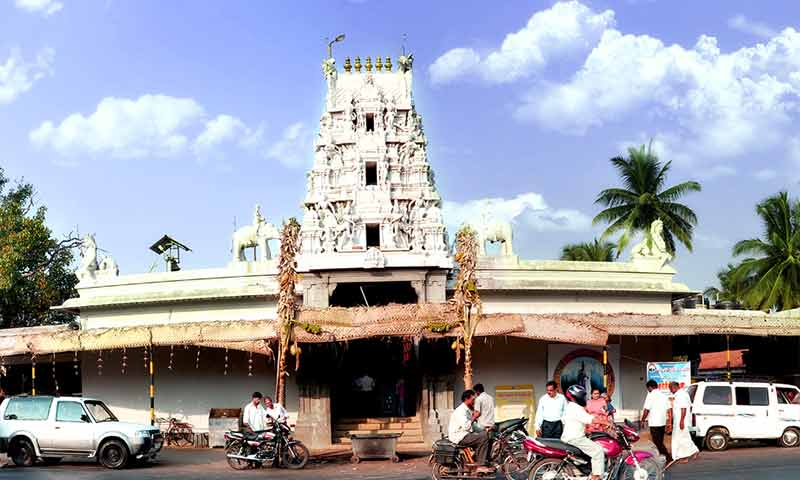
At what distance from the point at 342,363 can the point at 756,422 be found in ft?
37.2

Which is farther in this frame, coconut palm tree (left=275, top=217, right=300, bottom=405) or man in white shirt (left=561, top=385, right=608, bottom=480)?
coconut palm tree (left=275, top=217, right=300, bottom=405)

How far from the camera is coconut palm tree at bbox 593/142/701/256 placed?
4562cm

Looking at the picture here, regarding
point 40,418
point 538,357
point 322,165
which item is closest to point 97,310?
point 322,165

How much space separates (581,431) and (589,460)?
413 mm

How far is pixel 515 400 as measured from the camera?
93.6 ft

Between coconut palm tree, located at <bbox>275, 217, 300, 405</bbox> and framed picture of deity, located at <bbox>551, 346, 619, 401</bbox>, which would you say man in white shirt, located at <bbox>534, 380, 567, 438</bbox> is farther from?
framed picture of deity, located at <bbox>551, 346, 619, 401</bbox>

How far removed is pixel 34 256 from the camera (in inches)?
1825

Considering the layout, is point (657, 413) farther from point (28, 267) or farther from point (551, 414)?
point (28, 267)

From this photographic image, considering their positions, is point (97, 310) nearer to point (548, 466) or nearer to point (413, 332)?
point (413, 332)

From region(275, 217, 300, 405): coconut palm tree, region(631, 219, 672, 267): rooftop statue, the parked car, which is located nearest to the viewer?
the parked car

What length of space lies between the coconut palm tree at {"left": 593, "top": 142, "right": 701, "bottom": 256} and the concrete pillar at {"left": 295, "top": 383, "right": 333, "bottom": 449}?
76.9ft

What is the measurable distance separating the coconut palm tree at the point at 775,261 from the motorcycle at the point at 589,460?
2920 centimetres

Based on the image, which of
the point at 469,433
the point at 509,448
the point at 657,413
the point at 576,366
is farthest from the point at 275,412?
the point at 576,366

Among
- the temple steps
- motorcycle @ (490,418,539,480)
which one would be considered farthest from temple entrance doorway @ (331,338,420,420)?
motorcycle @ (490,418,539,480)
